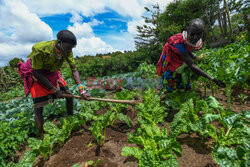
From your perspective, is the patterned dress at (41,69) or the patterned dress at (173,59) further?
the patterned dress at (173,59)

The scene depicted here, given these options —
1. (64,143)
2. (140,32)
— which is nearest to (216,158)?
(64,143)

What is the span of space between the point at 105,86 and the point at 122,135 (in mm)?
3165

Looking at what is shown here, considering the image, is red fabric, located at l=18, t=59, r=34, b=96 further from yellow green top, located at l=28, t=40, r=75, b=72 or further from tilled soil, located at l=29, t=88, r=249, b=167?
tilled soil, located at l=29, t=88, r=249, b=167

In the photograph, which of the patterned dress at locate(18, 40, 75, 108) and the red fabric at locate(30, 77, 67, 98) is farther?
the red fabric at locate(30, 77, 67, 98)

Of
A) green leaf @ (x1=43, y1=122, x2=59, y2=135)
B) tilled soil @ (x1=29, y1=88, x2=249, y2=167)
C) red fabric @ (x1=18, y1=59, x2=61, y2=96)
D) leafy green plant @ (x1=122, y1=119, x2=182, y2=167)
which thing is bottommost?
tilled soil @ (x1=29, y1=88, x2=249, y2=167)

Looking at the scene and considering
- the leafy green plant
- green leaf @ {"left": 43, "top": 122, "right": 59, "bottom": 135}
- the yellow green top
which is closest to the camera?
the leafy green plant

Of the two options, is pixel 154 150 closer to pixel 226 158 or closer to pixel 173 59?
pixel 226 158

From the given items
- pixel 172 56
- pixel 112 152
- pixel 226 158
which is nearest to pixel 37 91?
pixel 112 152

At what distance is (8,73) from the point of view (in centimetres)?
1073

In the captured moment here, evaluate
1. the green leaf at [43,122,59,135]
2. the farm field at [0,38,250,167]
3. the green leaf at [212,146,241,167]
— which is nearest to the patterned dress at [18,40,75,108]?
the green leaf at [43,122,59,135]

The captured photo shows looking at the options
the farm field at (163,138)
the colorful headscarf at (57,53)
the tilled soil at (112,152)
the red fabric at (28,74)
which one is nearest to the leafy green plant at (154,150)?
the farm field at (163,138)

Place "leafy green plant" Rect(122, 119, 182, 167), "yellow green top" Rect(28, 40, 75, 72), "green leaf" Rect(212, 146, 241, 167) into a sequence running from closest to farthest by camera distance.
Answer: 1. "green leaf" Rect(212, 146, 241, 167)
2. "leafy green plant" Rect(122, 119, 182, 167)
3. "yellow green top" Rect(28, 40, 75, 72)

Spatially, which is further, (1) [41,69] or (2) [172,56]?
(2) [172,56]

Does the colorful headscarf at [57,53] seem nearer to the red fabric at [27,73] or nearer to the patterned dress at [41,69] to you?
the patterned dress at [41,69]
